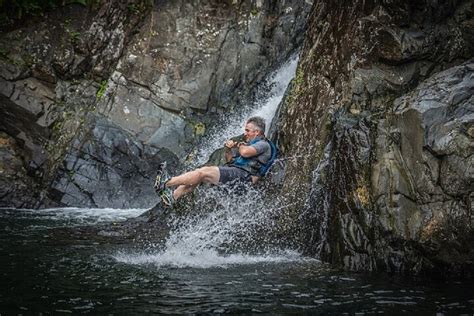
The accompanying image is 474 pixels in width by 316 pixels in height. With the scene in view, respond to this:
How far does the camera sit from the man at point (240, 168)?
9289mm

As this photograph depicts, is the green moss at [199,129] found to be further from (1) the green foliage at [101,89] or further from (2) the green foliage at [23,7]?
(2) the green foliage at [23,7]

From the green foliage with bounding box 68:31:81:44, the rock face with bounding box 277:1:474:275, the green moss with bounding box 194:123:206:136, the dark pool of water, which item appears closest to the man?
the rock face with bounding box 277:1:474:275

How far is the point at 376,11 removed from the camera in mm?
9766

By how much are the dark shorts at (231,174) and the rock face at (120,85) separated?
6.66 m

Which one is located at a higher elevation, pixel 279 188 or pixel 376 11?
pixel 376 11

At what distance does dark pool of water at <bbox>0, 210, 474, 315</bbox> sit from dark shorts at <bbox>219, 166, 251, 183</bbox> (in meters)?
2.09

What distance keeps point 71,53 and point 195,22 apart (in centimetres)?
434

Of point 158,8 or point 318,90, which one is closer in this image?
point 318,90

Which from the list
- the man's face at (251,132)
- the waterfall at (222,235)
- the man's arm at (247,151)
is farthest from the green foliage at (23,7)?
the man's arm at (247,151)

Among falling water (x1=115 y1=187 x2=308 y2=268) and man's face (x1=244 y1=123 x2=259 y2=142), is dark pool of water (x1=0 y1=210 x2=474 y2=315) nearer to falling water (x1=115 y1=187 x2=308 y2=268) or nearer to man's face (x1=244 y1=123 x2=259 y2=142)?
falling water (x1=115 y1=187 x2=308 y2=268)

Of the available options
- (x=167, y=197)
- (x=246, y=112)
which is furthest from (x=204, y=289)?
(x=246, y=112)

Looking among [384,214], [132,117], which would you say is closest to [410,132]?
[384,214]

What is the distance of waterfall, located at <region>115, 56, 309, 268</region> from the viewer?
8.28m

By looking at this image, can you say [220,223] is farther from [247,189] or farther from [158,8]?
[158,8]
